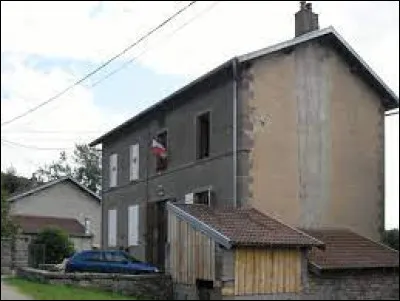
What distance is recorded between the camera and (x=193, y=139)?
24.5 meters

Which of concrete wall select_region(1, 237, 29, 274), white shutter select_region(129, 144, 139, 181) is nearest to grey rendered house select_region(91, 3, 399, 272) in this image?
white shutter select_region(129, 144, 139, 181)

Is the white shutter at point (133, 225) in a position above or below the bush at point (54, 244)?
above

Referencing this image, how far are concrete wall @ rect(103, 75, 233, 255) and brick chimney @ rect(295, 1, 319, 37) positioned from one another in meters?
3.45

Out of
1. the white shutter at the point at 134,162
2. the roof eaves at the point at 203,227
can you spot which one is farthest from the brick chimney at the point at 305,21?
the white shutter at the point at 134,162

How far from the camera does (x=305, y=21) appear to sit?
23.9 meters

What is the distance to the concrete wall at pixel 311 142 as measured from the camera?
853 inches

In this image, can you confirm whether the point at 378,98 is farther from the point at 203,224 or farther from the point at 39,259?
the point at 39,259

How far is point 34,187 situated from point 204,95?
30967mm

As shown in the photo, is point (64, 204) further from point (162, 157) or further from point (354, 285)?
point (354, 285)

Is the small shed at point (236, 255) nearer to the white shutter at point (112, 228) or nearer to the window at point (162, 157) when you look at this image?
the window at point (162, 157)

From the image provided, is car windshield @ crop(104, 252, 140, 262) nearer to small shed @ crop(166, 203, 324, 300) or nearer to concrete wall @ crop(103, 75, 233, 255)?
concrete wall @ crop(103, 75, 233, 255)

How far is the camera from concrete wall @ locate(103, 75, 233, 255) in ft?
73.5

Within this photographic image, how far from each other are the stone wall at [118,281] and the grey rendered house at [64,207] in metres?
28.8

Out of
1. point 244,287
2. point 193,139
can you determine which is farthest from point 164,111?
point 244,287
